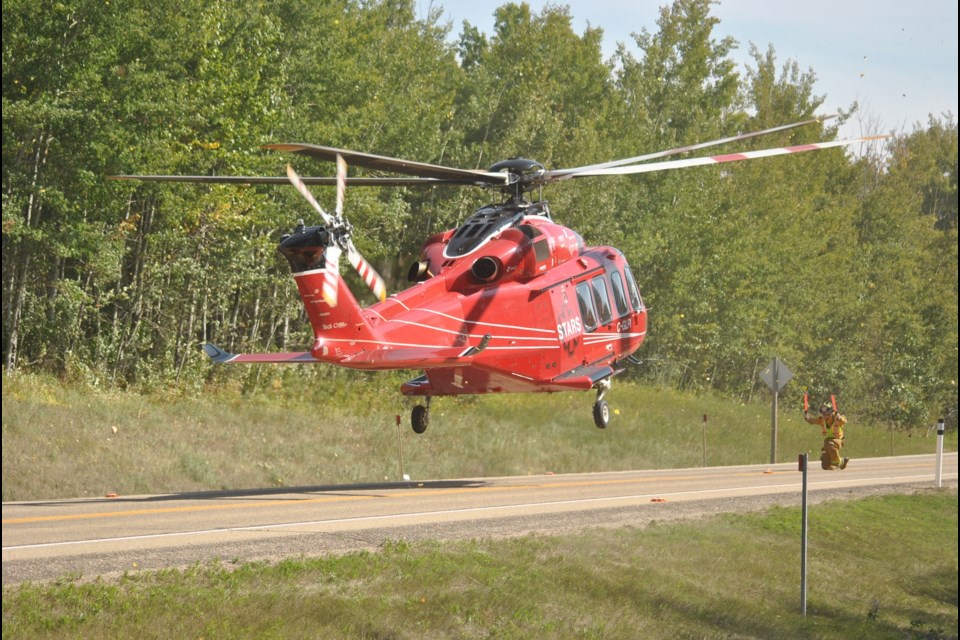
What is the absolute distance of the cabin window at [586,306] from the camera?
22.7 m

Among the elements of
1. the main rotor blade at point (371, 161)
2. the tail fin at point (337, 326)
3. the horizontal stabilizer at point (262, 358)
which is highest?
the main rotor blade at point (371, 161)

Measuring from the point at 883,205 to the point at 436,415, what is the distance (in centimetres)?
4055

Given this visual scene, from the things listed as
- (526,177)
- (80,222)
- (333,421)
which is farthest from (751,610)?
(80,222)

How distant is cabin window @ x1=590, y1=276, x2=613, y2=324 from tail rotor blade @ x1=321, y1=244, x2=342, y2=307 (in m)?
7.85

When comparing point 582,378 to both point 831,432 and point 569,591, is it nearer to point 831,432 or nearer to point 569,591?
point 569,591

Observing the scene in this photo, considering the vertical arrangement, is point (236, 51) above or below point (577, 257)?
above

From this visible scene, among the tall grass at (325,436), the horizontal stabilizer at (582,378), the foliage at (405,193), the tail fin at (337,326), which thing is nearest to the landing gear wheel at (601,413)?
the horizontal stabilizer at (582,378)

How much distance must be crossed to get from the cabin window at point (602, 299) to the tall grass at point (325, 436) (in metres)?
10.3

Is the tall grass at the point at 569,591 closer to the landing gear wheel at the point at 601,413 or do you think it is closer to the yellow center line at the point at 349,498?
the landing gear wheel at the point at 601,413

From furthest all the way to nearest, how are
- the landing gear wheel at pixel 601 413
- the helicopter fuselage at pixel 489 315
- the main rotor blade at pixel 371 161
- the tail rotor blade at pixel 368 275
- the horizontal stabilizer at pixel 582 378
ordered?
the landing gear wheel at pixel 601 413 < the horizontal stabilizer at pixel 582 378 < the helicopter fuselage at pixel 489 315 < the tail rotor blade at pixel 368 275 < the main rotor blade at pixel 371 161

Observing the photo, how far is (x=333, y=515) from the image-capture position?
A: 69.9 ft

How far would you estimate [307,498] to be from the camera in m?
24.0

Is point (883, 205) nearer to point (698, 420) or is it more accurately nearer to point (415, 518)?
point (698, 420)

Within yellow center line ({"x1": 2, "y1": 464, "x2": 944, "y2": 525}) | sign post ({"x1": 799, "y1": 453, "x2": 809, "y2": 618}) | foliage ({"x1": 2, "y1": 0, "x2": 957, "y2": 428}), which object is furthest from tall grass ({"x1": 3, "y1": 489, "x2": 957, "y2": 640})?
foliage ({"x1": 2, "y1": 0, "x2": 957, "y2": 428})
